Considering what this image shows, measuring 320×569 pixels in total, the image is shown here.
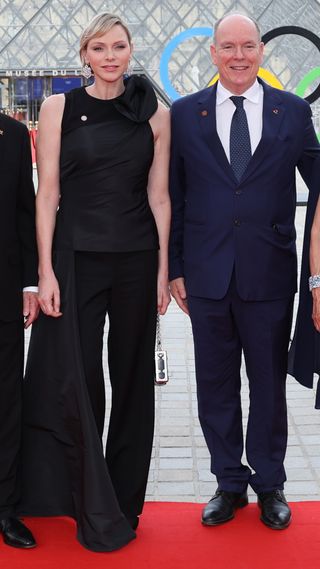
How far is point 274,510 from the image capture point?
3.26 metres

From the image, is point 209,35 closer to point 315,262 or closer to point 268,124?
point 268,124

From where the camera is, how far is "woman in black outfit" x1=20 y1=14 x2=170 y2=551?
2988 millimetres

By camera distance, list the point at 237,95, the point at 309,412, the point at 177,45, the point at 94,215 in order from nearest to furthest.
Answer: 1. the point at 94,215
2. the point at 237,95
3. the point at 309,412
4. the point at 177,45

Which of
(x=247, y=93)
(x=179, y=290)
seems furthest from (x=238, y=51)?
(x=179, y=290)

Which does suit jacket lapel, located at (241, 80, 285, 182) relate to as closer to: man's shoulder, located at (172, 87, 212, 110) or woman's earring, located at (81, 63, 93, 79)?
man's shoulder, located at (172, 87, 212, 110)

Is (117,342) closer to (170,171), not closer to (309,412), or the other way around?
(170,171)

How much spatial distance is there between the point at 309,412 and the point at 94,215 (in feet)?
8.33

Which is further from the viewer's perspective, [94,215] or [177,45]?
[177,45]

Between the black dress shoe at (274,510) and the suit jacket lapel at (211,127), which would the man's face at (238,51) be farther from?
the black dress shoe at (274,510)

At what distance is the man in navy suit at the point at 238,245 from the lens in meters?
3.16

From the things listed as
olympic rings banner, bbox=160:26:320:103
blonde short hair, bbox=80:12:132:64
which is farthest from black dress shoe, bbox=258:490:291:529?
olympic rings banner, bbox=160:26:320:103

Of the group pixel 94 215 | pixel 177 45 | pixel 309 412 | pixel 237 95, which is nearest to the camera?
pixel 94 215

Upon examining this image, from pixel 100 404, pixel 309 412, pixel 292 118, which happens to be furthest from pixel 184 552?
pixel 309 412

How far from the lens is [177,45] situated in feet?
113
